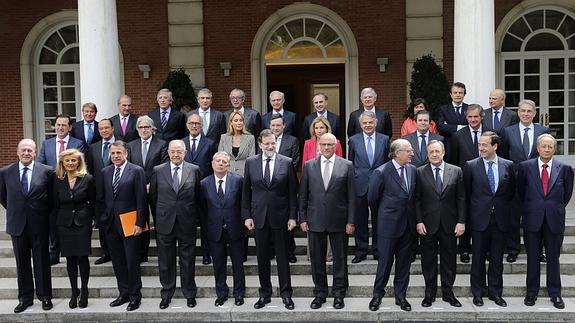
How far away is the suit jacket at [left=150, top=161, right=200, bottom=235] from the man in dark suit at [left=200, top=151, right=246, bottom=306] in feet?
0.52

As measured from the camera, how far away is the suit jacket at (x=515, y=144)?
7.58 metres

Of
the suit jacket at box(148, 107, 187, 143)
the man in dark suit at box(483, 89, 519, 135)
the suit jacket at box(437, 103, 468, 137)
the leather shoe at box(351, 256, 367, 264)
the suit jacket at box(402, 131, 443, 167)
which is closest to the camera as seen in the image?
the suit jacket at box(402, 131, 443, 167)

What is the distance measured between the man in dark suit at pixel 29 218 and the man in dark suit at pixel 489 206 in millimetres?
4636

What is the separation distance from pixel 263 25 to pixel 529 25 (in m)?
6.22

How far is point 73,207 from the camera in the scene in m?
7.00

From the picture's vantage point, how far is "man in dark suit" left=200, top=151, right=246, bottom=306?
23.2ft

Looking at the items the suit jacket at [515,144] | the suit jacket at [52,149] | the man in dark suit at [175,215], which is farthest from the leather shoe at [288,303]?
the suit jacket at [52,149]

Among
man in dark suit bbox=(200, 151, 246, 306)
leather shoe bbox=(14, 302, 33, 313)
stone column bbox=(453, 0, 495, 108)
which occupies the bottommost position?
leather shoe bbox=(14, 302, 33, 313)

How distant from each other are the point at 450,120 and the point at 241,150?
2792 mm

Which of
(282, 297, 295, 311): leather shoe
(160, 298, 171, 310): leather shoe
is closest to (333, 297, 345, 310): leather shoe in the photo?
(282, 297, 295, 311): leather shoe

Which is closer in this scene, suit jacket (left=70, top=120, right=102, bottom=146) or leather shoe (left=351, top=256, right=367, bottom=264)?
leather shoe (left=351, top=256, right=367, bottom=264)

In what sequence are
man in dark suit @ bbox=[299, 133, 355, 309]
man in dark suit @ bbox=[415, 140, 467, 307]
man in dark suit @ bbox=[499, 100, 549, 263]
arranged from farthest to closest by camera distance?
man in dark suit @ bbox=[499, 100, 549, 263] < man in dark suit @ bbox=[299, 133, 355, 309] < man in dark suit @ bbox=[415, 140, 467, 307]

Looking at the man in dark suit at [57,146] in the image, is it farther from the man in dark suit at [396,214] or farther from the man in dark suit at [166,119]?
the man in dark suit at [396,214]

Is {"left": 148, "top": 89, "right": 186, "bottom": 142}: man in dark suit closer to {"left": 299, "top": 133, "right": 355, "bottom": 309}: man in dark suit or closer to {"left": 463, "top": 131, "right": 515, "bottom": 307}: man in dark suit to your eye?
{"left": 299, "top": 133, "right": 355, "bottom": 309}: man in dark suit
